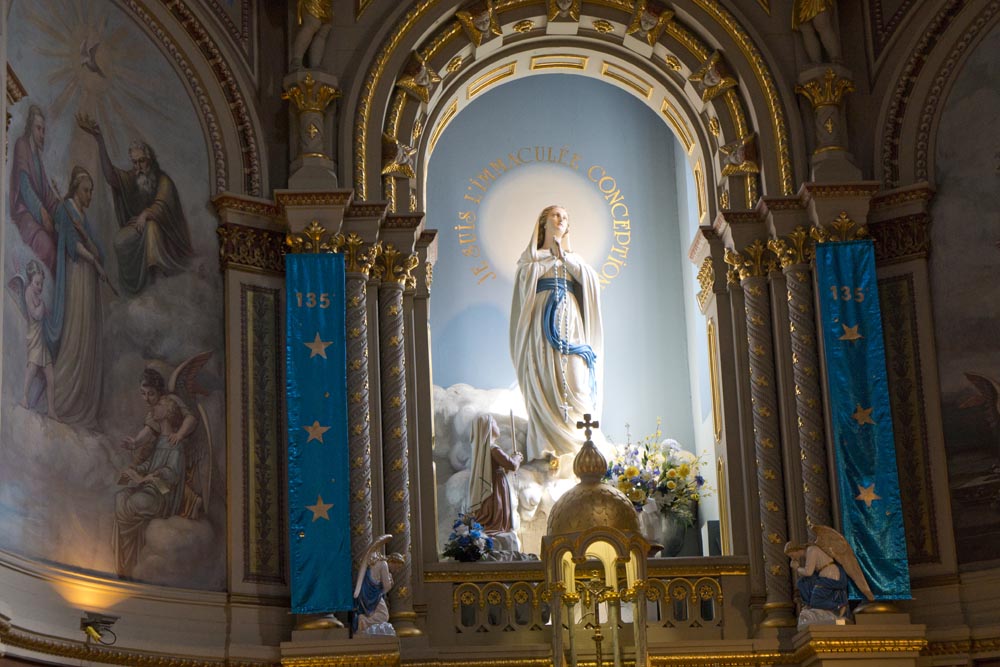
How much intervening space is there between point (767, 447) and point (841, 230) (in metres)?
2.38

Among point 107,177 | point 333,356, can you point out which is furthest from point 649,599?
point 107,177

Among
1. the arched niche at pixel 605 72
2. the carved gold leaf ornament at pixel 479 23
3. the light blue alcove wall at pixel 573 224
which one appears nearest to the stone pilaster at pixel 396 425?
the arched niche at pixel 605 72

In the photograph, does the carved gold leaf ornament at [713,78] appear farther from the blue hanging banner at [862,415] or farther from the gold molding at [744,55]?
the blue hanging banner at [862,415]

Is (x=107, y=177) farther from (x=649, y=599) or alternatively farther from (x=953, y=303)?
(x=953, y=303)

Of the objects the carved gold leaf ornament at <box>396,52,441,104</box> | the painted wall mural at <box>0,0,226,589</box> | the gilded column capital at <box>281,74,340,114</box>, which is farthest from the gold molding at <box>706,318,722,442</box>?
the painted wall mural at <box>0,0,226,589</box>

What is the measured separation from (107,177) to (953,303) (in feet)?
28.3

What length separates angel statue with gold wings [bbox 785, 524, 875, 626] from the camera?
16.1 metres

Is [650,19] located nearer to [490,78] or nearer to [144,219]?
[490,78]

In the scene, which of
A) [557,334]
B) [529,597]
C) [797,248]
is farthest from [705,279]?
[529,597]

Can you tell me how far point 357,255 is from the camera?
17.7m

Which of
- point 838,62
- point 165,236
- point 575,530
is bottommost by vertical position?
point 575,530

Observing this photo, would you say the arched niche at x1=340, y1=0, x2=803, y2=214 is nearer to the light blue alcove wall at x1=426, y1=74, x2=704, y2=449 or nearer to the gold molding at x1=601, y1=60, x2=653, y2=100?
the gold molding at x1=601, y1=60, x2=653, y2=100

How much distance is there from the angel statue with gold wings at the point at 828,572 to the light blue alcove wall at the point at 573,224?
18.3 ft

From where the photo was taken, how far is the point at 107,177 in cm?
1666
